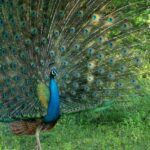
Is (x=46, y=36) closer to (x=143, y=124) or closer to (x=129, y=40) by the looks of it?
(x=129, y=40)

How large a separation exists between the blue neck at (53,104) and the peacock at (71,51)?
1.70 ft

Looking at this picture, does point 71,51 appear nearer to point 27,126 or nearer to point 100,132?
point 100,132

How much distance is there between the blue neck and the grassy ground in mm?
390

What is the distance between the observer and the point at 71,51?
20.6 feet

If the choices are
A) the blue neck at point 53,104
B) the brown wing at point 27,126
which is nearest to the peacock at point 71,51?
the brown wing at point 27,126

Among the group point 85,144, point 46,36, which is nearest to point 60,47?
point 46,36

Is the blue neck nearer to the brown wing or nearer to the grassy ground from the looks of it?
the brown wing

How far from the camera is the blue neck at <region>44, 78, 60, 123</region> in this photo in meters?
5.43

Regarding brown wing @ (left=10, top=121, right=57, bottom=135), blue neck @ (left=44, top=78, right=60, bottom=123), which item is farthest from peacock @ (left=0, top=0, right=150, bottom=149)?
blue neck @ (left=44, top=78, right=60, bottom=123)

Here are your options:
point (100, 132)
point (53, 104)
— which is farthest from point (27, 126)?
point (100, 132)

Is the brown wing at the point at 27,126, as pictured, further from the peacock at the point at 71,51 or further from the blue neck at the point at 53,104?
the peacock at the point at 71,51

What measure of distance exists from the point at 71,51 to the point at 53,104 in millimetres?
972

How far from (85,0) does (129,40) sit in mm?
675

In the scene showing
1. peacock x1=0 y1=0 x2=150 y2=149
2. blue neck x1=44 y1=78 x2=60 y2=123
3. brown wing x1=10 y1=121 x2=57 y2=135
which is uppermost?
peacock x1=0 y1=0 x2=150 y2=149
